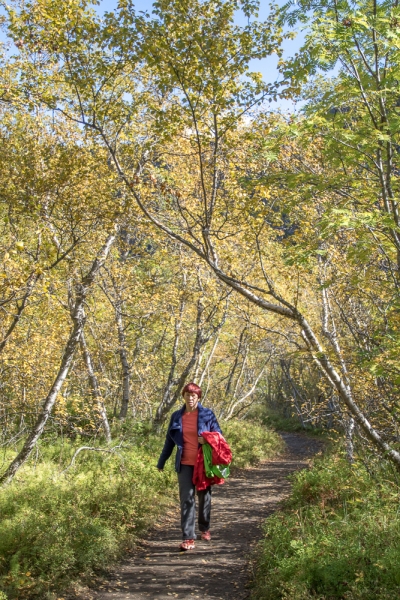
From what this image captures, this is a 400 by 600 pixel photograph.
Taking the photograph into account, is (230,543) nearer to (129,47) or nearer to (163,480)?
(163,480)

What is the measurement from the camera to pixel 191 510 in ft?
18.8

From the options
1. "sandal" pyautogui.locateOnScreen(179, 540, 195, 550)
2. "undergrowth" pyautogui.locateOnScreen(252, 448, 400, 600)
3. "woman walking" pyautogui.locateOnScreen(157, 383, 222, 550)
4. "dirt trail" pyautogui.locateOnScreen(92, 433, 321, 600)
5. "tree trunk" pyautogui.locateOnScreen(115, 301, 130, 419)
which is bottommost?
"dirt trail" pyautogui.locateOnScreen(92, 433, 321, 600)

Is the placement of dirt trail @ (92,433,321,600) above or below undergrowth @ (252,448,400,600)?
below

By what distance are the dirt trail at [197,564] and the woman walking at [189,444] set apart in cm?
33

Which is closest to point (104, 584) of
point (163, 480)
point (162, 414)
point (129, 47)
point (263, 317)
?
point (163, 480)

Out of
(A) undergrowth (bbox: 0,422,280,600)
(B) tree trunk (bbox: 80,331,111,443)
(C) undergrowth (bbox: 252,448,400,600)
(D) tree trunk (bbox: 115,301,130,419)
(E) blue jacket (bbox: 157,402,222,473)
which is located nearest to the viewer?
(C) undergrowth (bbox: 252,448,400,600)

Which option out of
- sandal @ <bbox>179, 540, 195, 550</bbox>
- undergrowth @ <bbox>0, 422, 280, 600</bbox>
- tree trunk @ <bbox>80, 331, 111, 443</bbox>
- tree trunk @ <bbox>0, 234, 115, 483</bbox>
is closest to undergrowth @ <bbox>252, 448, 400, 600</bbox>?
sandal @ <bbox>179, 540, 195, 550</bbox>

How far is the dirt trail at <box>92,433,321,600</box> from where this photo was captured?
4.61 m

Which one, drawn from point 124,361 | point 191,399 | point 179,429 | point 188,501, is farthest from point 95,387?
point 188,501

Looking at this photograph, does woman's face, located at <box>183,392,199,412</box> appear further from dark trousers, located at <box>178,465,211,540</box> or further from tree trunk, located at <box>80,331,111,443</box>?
tree trunk, located at <box>80,331,111,443</box>

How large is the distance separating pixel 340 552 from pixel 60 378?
5.19 m

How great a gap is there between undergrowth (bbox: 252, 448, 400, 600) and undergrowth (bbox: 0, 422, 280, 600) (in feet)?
6.38

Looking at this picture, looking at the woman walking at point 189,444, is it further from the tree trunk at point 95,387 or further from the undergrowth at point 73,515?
the tree trunk at point 95,387

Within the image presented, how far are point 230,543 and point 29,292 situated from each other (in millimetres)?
4434
